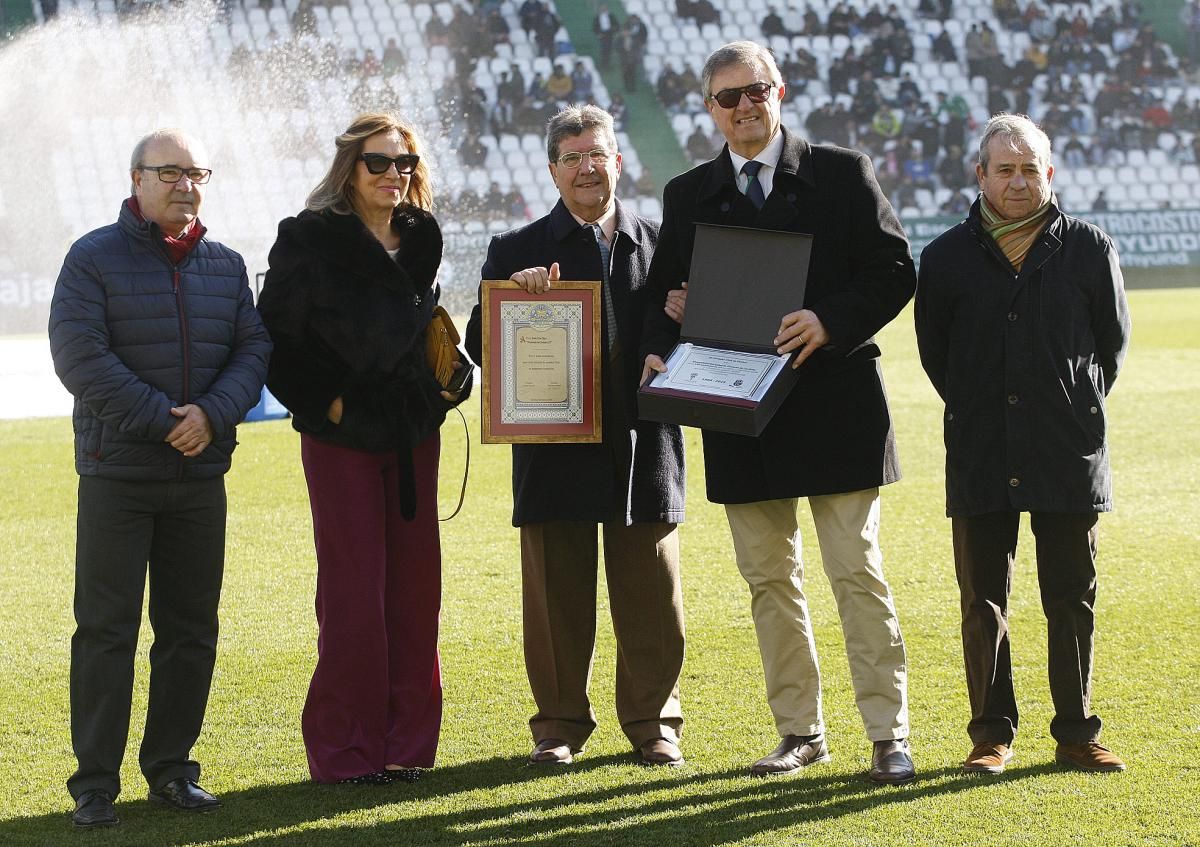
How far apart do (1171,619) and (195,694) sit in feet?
11.7

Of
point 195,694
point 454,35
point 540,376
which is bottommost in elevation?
point 195,694

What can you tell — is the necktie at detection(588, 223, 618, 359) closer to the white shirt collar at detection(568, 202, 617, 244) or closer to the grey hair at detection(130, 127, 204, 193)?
the white shirt collar at detection(568, 202, 617, 244)

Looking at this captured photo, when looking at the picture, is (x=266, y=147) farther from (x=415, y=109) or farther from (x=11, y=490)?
(x=11, y=490)

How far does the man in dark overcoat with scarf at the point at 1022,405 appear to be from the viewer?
3.48 metres

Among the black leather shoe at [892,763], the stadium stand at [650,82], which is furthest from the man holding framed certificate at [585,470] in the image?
the stadium stand at [650,82]

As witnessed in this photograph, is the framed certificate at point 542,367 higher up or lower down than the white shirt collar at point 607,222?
lower down

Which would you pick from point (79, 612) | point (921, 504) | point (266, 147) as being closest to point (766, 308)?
point (79, 612)

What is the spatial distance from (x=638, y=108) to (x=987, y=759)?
25.2m

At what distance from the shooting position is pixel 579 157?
12.2 ft

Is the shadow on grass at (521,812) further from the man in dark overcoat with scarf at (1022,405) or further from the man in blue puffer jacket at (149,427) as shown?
the man in dark overcoat with scarf at (1022,405)

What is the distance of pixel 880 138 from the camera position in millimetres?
28375

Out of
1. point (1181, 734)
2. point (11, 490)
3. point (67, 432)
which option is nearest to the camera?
point (1181, 734)

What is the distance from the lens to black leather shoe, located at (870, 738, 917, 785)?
3525 mm

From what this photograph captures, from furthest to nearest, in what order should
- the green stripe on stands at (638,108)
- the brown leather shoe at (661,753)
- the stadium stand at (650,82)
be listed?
the green stripe on stands at (638,108)
the stadium stand at (650,82)
the brown leather shoe at (661,753)
